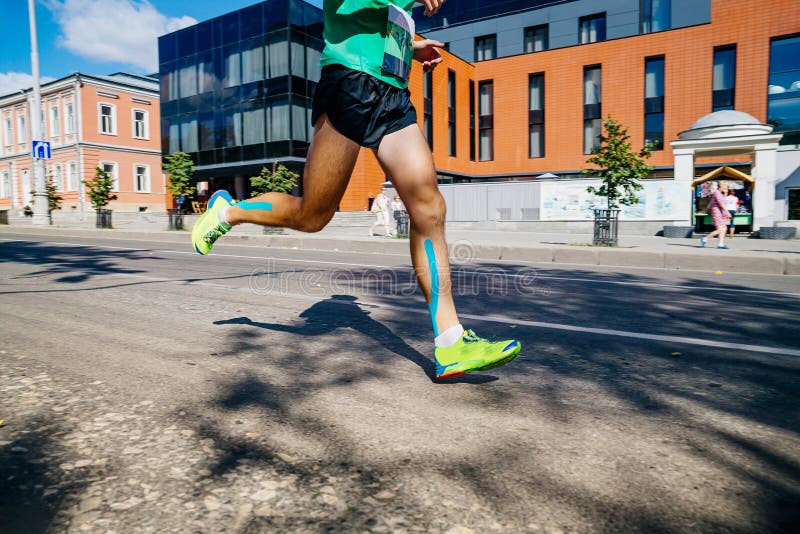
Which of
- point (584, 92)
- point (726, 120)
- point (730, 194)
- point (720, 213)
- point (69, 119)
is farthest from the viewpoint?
point (69, 119)

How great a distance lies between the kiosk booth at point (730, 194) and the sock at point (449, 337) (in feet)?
63.9

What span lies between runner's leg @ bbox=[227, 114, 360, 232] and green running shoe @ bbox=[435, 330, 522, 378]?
102 cm

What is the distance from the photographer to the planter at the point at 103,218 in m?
23.0

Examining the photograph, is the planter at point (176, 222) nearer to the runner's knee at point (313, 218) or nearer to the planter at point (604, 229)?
the planter at point (604, 229)

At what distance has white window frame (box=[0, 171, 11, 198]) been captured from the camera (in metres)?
46.0

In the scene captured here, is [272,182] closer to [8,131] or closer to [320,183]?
[320,183]

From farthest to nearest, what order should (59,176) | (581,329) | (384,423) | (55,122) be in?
(55,122)
(59,176)
(581,329)
(384,423)

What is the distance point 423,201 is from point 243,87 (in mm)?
31451

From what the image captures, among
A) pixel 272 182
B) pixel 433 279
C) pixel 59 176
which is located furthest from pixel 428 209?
pixel 59 176

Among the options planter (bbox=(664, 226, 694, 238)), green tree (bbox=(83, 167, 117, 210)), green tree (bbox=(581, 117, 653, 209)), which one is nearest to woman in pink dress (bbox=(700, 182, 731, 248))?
green tree (bbox=(581, 117, 653, 209))

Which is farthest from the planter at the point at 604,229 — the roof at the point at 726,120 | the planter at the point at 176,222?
the planter at the point at 176,222

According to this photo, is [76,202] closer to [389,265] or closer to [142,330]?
[389,265]

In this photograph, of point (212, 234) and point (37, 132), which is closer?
point (212, 234)

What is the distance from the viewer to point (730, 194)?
60.7 ft
